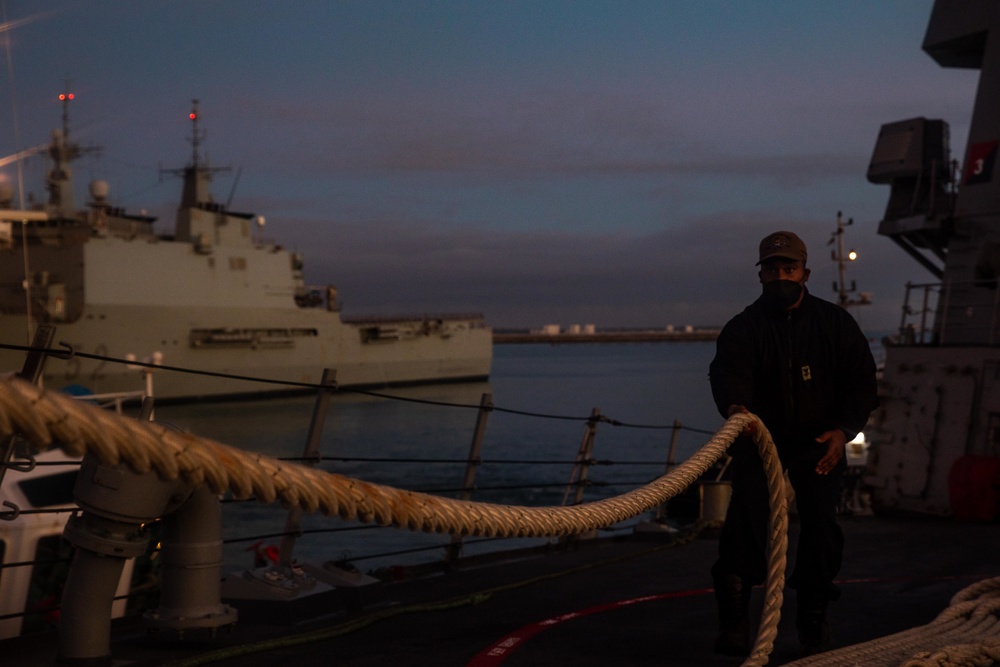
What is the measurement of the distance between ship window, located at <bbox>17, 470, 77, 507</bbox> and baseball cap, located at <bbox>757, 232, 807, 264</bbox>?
7.12m

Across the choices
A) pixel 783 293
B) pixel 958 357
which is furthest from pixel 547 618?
pixel 958 357

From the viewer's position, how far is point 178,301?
49.7m

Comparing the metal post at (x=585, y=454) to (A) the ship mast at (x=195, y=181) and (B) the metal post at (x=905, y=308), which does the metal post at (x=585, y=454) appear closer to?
(B) the metal post at (x=905, y=308)

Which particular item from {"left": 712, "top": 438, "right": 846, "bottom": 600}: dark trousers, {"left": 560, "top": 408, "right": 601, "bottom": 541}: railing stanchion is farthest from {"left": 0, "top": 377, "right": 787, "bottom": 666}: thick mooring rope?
{"left": 560, "top": 408, "right": 601, "bottom": 541}: railing stanchion

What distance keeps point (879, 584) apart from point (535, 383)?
112m

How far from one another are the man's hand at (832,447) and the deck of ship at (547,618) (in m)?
0.83

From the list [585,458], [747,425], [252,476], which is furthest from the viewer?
[585,458]

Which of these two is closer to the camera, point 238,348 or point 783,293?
point 783,293

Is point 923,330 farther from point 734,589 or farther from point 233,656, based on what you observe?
point 233,656

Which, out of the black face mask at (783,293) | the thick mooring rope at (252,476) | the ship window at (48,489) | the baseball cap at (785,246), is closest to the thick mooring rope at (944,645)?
the thick mooring rope at (252,476)

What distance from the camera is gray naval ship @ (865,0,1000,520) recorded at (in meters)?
10.9

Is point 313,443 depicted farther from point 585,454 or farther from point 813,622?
point 585,454

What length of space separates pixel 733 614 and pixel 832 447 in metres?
0.80

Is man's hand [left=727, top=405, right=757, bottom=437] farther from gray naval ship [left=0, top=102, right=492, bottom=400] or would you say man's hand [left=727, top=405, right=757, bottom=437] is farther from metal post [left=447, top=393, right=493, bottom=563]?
gray naval ship [left=0, top=102, right=492, bottom=400]
